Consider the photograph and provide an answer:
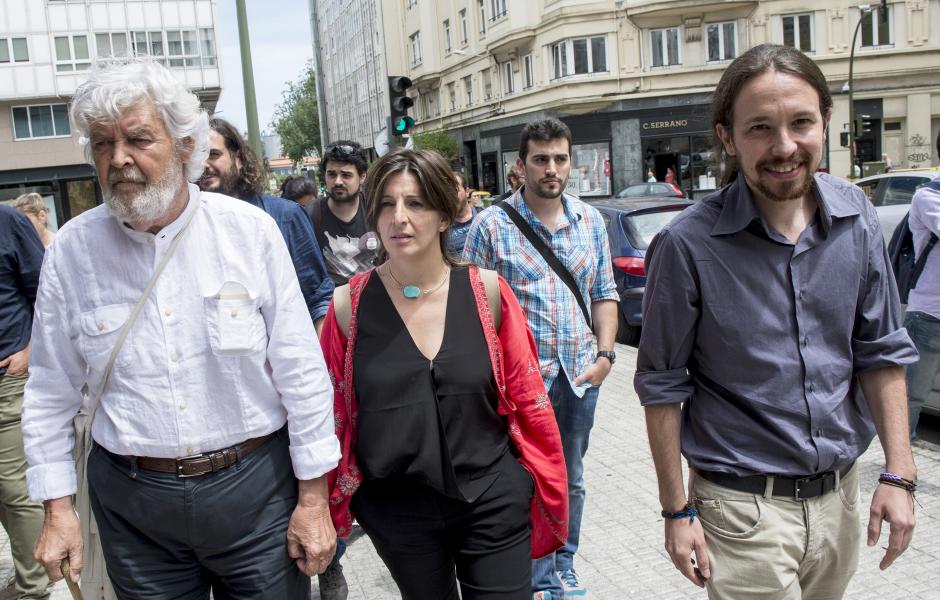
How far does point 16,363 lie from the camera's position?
13.8 feet

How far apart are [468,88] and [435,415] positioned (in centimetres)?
4473

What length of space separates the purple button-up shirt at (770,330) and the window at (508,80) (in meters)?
39.1

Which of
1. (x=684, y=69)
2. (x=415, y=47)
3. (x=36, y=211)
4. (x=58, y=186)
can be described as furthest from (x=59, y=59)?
(x=36, y=211)

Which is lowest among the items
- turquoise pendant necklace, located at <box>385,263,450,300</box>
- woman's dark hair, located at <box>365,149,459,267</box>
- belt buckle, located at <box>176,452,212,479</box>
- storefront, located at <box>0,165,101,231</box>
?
belt buckle, located at <box>176,452,212,479</box>

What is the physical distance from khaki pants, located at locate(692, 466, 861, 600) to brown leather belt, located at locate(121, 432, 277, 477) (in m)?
1.30

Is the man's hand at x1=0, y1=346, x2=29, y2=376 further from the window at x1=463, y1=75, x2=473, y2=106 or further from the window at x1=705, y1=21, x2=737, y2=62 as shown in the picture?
the window at x1=463, y1=75, x2=473, y2=106

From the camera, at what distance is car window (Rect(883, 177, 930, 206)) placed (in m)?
11.2

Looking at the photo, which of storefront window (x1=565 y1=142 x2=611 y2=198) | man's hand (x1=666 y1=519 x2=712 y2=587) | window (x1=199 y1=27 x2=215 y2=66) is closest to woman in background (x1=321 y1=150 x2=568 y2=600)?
man's hand (x1=666 y1=519 x2=712 y2=587)

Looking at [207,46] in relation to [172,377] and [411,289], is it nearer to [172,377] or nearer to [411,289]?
[411,289]

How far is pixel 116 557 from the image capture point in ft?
7.99

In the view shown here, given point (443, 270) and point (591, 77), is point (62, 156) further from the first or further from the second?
point (443, 270)

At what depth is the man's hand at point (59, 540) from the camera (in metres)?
2.40

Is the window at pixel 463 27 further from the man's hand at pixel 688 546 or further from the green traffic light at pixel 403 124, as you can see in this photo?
the man's hand at pixel 688 546

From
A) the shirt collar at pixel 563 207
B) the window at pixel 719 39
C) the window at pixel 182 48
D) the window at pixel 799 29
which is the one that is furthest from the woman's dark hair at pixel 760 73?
the window at pixel 182 48
